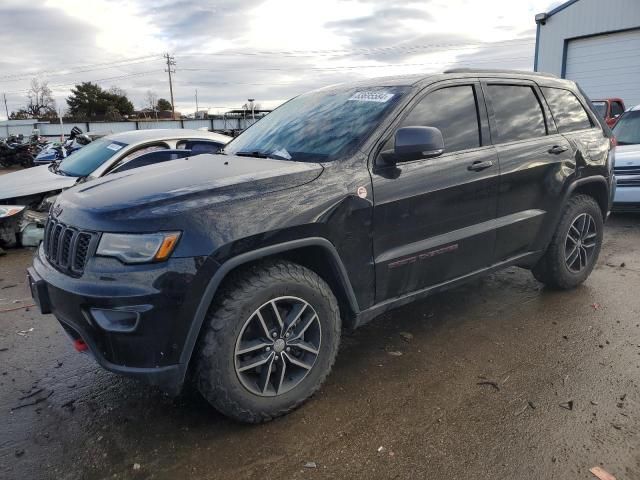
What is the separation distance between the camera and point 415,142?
285cm

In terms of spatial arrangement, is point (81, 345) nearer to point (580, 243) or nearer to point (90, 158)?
point (580, 243)

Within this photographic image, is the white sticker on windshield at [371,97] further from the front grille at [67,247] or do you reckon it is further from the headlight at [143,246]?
the front grille at [67,247]

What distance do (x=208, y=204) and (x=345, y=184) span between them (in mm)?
797

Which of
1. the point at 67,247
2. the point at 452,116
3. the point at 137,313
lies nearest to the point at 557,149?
the point at 452,116

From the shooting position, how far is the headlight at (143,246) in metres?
2.29

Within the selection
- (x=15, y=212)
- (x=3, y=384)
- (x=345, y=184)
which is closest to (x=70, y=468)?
(x=3, y=384)

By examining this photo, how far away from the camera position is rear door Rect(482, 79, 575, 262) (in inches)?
144

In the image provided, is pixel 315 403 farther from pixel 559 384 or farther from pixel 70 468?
pixel 559 384

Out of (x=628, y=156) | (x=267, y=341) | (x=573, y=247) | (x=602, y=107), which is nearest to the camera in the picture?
(x=267, y=341)

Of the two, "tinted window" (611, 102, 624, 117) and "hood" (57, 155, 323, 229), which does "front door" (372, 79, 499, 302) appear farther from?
"tinted window" (611, 102, 624, 117)

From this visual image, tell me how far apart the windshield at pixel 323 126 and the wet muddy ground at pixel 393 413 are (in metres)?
1.44

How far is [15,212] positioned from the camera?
251 inches

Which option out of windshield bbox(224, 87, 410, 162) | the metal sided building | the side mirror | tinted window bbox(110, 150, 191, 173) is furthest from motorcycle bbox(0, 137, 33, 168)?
the side mirror

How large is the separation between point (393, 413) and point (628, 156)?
6.56 m
